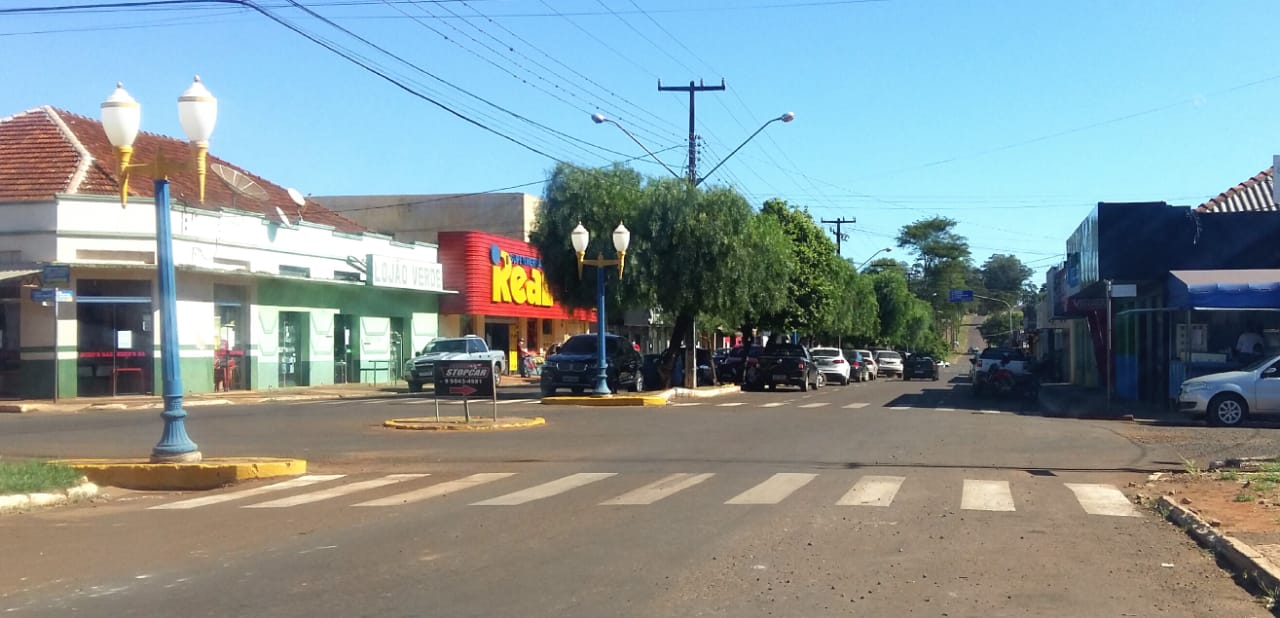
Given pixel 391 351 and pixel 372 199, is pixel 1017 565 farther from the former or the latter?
pixel 372 199

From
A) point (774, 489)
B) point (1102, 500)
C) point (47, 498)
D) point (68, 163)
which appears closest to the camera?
point (1102, 500)

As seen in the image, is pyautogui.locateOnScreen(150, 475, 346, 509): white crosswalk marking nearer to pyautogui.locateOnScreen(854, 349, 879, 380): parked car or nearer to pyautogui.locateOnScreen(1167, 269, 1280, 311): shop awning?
pyautogui.locateOnScreen(1167, 269, 1280, 311): shop awning

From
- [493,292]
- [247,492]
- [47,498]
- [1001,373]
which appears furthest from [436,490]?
[493,292]

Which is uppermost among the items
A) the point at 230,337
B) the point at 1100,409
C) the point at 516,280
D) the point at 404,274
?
the point at 516,280

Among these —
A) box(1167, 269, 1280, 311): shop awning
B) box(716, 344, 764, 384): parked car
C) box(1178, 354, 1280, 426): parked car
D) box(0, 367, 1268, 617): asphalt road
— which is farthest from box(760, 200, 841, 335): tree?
box(0, 367, 1268, 617): asphalt road

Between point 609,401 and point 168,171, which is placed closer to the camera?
point 168,171

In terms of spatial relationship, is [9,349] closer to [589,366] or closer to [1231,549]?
Answer: [589,366]

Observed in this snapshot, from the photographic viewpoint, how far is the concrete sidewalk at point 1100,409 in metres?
25.2

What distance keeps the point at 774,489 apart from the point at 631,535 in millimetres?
3382

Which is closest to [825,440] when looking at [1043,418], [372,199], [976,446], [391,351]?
[976,446]

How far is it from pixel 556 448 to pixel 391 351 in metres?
27.2

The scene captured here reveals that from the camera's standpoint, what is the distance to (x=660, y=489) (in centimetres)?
1301

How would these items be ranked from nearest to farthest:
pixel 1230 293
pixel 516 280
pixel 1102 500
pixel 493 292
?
pixel 1102 500, pixel 1230 293, pixel 493 292, pixel 516 280

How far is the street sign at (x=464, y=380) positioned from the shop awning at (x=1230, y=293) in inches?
595
